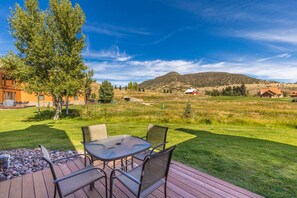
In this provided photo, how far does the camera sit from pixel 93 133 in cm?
332

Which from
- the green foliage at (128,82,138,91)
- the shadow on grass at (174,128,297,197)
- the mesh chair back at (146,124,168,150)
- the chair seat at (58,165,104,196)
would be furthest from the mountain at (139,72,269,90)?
the chair seat at (58,165,104,196)

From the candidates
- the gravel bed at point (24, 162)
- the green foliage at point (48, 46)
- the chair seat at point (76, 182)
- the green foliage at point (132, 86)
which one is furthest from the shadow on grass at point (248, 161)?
the green foliage at point (132, 86)

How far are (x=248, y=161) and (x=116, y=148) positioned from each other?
3.25 meters

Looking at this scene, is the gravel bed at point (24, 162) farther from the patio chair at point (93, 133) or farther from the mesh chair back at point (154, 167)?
the mesh chair back at point (154, 167)

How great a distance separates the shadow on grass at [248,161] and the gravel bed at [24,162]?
3149mm

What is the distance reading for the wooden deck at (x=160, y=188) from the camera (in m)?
2.38

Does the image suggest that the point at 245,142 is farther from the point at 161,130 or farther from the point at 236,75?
the point at 236,75

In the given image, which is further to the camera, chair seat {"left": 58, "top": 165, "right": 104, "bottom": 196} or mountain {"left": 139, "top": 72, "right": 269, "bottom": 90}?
mountain {"left": 139, "top": 72, "right": 269, "bottom": 90}

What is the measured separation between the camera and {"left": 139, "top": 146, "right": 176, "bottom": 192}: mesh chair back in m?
1.74

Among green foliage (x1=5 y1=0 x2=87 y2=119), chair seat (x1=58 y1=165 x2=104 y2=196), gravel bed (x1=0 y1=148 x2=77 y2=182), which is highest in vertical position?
green foliage (x1=5 y1=0 x2=87 y2=119)

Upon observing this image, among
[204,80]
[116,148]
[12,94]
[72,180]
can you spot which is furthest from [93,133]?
[204,80]

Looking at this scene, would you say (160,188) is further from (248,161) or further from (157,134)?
(248,161)

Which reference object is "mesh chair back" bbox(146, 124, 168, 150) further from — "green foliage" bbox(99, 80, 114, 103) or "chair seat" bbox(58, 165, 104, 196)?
"green foliage" bbox(99, 80, 114, 103)

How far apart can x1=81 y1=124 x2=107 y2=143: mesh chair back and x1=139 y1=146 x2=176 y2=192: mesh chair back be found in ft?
5.98
